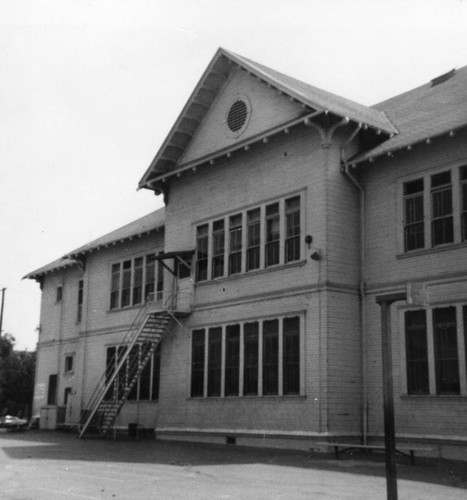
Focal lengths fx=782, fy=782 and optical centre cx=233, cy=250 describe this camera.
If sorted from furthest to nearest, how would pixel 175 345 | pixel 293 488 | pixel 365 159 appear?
pixel 175 345 < pixel 365 159 < pixel 293 488

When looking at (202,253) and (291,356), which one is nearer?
(291,356)

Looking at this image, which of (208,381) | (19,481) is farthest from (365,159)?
(19,481)

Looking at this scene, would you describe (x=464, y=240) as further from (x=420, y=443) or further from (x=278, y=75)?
(x=278, y=75)

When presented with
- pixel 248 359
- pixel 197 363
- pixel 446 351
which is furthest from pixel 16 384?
pixel 446 351

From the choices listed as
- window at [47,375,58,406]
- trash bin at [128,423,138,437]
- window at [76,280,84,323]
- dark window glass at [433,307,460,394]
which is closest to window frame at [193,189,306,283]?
dark window glass at [433,307,460,394]

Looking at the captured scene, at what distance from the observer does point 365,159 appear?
854 inches

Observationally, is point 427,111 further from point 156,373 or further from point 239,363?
point 156,373

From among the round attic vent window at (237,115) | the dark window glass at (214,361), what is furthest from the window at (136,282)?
the round attic vent window at (237,115)

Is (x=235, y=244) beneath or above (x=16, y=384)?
above

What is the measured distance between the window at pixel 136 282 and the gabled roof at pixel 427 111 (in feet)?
36.2

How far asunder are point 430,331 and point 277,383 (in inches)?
195

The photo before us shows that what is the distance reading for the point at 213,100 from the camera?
26656 millimetres

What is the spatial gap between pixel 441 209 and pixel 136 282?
52.4 feet

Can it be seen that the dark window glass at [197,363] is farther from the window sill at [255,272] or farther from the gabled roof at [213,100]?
the gabled roof at [213,100]
